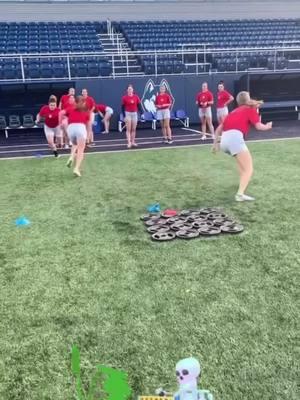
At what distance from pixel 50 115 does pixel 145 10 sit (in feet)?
60.3

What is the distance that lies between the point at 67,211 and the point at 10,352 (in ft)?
11.7

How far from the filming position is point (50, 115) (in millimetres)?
11281

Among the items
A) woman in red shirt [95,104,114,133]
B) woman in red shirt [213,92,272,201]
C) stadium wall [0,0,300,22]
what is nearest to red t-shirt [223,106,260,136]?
woman in red shirt [213,92,272,201]

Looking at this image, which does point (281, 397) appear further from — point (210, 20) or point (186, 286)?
point (210, 20)

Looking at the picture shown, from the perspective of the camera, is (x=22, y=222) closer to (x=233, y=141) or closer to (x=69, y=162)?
(x=233, y=141)

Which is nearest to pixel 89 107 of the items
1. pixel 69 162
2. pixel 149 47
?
pixel 69 162

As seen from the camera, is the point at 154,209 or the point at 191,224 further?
the point at 154,209

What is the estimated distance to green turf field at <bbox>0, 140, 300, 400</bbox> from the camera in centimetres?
266

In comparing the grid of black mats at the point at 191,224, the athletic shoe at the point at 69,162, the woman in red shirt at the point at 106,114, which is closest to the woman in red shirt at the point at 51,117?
the athletic shoe at the point at 69,162

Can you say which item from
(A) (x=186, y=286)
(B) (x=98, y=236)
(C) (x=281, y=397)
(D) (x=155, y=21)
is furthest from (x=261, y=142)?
(D) (x=155, y=21)

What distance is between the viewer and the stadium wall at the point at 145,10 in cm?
2470

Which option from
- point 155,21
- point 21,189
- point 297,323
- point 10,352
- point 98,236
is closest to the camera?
point 10,352

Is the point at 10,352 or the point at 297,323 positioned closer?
the point at 10,352

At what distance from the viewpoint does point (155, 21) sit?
26.1 metres
